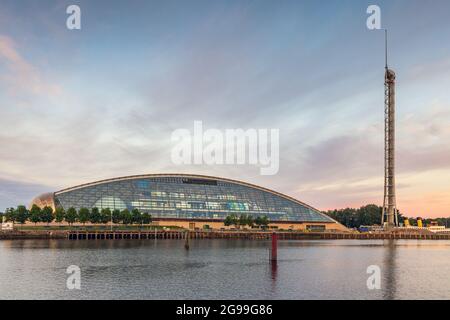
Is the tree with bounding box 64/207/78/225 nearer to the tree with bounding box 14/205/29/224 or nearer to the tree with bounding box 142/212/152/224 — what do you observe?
the tree with bounding box 14/205/29/224

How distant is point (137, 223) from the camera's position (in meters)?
187

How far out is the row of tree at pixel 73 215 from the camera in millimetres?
167125

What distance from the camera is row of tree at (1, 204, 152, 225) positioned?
548ft

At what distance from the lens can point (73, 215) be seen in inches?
6777

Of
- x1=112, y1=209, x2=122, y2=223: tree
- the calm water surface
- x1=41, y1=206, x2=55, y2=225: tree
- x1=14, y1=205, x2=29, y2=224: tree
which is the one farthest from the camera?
x1=112, y1=209, x2=122, y2=223: tree

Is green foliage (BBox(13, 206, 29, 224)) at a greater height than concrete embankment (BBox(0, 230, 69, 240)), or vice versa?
green foliage (BBox(13, 206, 29, 224))

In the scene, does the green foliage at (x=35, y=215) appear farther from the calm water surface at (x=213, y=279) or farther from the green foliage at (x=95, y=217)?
the calm water surface at (x=213, y=279)

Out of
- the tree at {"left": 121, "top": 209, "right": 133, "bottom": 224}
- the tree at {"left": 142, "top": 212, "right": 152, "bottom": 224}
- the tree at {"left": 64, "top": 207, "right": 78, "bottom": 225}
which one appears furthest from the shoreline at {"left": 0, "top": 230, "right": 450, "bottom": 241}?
the tree at {"left": 142, "top": 212, "right": 152, "bottom": 224}

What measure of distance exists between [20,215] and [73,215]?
56.3 feet

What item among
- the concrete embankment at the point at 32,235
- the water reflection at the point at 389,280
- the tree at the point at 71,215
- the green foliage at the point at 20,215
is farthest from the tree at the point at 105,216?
the water reflection at the point at 389,280

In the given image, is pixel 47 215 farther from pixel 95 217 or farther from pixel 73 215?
pixel 95 217
